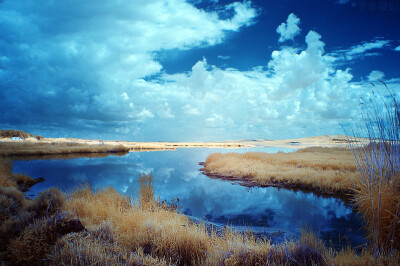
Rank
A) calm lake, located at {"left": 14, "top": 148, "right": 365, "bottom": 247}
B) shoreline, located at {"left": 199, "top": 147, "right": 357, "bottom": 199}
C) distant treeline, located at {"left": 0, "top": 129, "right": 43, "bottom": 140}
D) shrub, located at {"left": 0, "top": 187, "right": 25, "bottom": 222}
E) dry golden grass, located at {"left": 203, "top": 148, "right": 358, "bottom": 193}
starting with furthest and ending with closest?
1. distant treeline, located at {"left": 0, "top": 129, "right": 43, "bottom": 140}
2. dry golden grass, located at {"left": 203, "top": 148, "right": 358, "bottom": 193}
3. shoreline, located at {"left": 199, "top": 147, "right": 357, "bottom": 199}
4. calm lake, located at {"left": 14, "top": 148, "right": 365, "bottom": 247}
5. shrub, located at {"left": 0, "top": 187, "right": 25, "bottom": 222}

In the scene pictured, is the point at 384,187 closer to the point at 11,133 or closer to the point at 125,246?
the point at 125,246

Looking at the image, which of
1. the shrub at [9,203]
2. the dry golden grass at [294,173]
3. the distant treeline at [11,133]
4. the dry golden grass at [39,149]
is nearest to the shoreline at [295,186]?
the dry golden grass at [294,173]

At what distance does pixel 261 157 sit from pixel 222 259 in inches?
924

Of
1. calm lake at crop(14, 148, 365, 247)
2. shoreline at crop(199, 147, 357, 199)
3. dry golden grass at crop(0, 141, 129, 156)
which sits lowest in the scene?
calm lake at crop(14, 148, 365, 247)

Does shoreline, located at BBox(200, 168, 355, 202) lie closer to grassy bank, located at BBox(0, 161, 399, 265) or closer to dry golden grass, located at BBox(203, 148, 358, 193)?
dry golden grass, located at BBox(203, 148, 358, 193)

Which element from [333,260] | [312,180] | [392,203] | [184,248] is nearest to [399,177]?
[392,203]

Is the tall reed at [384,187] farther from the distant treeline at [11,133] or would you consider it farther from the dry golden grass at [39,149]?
the distant treeline at [11,133]

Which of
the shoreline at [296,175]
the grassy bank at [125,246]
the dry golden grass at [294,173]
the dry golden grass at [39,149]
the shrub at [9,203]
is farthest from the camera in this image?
the dry golden grass at [39,149]

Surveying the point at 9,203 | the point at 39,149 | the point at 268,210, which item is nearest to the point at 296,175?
the point at 268,210

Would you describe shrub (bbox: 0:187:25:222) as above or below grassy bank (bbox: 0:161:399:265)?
above

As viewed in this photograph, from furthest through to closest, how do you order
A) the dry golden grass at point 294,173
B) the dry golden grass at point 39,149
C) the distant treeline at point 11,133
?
the distant treeline at point 11,133 < the dry golden grass at point 39,149 < the dry golden grass at point 294,173

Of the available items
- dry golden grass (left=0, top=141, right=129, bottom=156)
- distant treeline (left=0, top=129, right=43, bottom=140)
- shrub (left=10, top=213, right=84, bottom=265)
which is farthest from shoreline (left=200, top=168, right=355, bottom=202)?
distant treeline (left=0, top=129, right=43, bottom=140)

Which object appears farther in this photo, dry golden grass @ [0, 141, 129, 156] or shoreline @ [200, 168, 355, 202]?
dry golden grass @ [0, 141, 129, 156]

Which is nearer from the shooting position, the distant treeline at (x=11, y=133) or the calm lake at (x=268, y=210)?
the calm lake at (x=268, y=210)
